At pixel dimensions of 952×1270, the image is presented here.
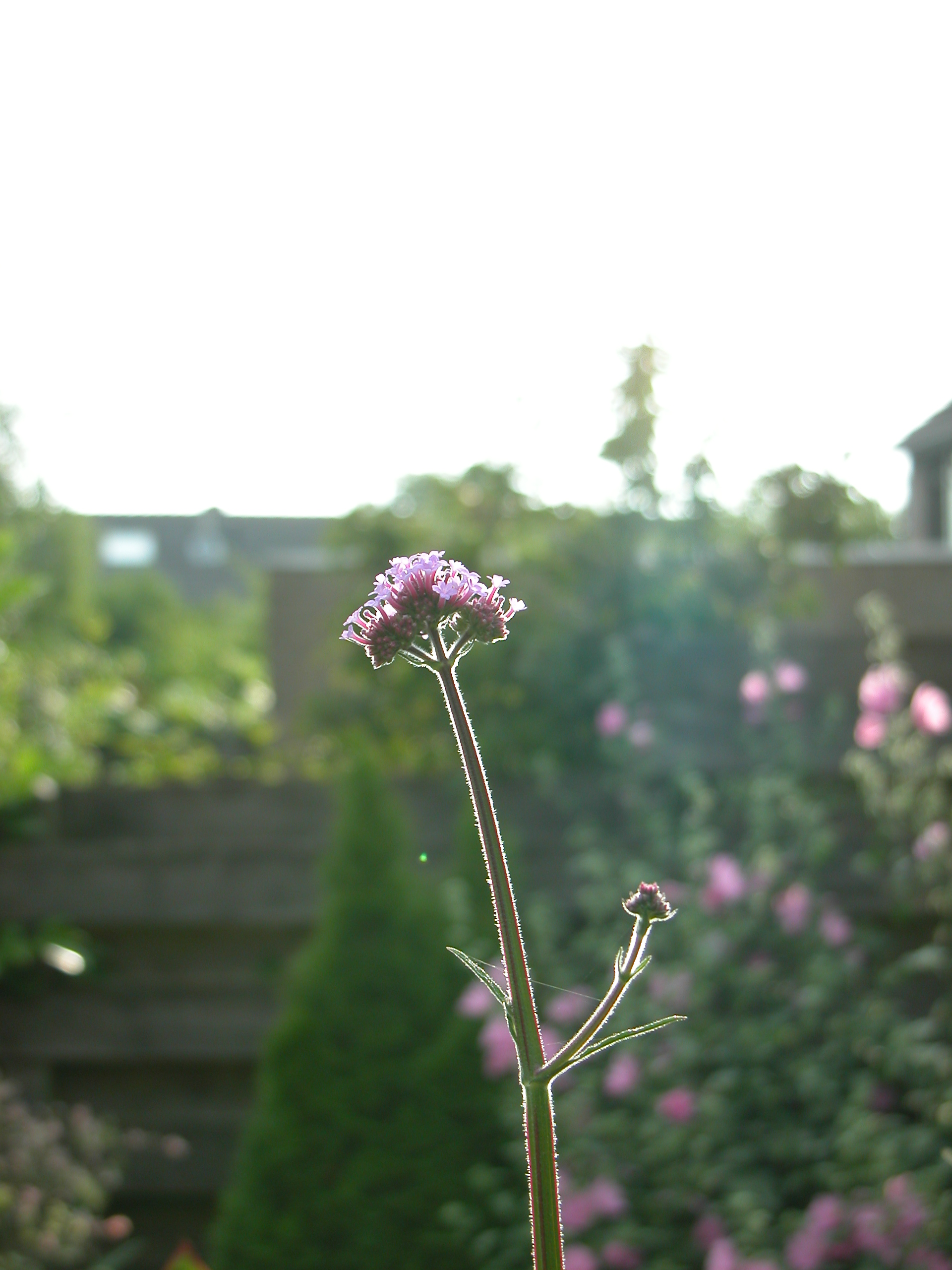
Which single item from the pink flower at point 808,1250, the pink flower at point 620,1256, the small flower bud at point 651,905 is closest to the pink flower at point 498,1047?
the pink flower at point 620,1256

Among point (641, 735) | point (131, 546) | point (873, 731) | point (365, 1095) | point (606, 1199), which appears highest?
point (131, 546)

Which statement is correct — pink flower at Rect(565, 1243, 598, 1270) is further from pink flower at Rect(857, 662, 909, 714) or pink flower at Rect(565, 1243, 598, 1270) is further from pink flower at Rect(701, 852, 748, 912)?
pink flower at Rect(857, 662, 909, 714)

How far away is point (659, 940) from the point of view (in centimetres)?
316

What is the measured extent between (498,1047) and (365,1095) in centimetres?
46

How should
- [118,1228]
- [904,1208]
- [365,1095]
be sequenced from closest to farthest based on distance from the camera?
[904,1208] < [365,1095] < [118,1228]

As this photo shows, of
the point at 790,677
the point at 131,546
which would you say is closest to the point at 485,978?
the point at 790,677

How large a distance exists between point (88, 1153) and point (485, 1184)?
55.5 inches

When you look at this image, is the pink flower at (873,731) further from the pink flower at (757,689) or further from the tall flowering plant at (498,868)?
the tall flowering plant at (498,868)

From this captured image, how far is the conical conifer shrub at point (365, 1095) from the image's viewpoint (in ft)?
9.80

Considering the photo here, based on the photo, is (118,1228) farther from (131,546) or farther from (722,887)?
(131,546)

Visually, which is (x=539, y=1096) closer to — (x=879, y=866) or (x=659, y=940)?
(x=659, y=940)

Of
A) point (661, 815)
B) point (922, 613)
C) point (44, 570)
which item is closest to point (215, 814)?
point (661, 815)

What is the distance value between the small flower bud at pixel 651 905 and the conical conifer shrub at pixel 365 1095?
2701 mm

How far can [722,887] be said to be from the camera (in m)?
2.95
